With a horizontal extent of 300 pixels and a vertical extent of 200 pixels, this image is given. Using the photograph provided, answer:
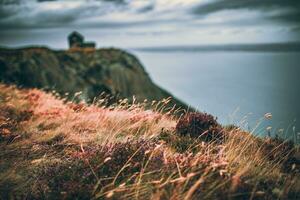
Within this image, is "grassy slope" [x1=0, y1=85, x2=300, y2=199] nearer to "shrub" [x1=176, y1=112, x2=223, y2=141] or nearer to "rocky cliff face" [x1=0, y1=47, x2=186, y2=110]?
"shrub" [x1=176, y1=112, x2=223, y2=141]

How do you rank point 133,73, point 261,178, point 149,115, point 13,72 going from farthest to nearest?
point 133,73, point 13,72, point 149,115, point 261,178

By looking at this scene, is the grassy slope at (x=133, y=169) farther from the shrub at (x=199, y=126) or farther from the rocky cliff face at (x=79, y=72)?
the rocky cliff face at (x=79, y=72)

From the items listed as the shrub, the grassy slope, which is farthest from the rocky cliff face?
the shrub

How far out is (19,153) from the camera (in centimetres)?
518

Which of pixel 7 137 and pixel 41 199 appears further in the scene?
pixel 7 137

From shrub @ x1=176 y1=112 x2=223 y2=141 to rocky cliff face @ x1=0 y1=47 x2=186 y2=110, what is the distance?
2300 cm

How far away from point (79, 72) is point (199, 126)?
2931 cm

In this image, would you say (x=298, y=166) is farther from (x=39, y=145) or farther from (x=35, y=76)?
(x=35, y=76)

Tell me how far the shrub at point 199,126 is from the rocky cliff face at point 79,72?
23.0m

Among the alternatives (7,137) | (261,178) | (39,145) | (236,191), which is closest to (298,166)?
(261,178)

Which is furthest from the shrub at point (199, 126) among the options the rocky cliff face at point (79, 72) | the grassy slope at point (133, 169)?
the rocky cliff face at point (79, 72)

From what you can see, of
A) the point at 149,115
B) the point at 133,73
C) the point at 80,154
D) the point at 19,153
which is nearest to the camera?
the point at 80,154

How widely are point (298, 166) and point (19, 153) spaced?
4517mm

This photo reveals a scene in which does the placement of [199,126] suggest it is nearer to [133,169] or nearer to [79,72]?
[133,169]
